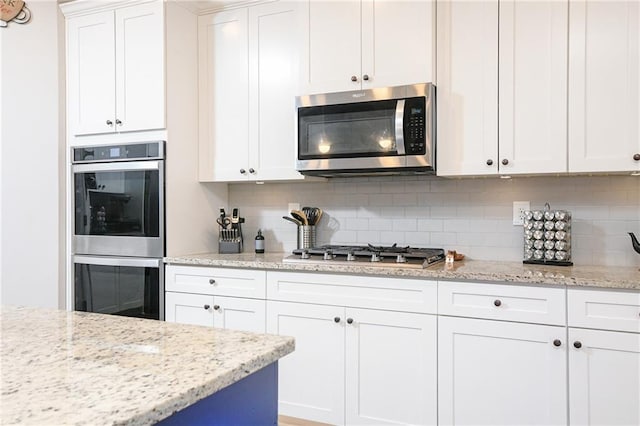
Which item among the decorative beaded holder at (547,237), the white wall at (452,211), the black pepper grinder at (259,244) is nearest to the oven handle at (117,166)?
the white wall at (452,211)

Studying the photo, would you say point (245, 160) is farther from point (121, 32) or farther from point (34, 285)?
point (34, 285)

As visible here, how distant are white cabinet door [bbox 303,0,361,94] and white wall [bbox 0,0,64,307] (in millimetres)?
1678

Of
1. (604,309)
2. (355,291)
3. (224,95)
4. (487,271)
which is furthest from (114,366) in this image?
(224,95)

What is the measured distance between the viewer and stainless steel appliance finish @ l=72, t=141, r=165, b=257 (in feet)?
9.96

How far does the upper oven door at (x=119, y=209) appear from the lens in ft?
9.96

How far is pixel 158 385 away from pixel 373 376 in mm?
1831

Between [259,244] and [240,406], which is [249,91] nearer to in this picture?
[259,244]

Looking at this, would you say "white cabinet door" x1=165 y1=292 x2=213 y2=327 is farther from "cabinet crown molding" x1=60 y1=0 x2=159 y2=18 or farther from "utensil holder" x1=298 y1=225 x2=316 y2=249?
"cabinet crown molding" x1=60 y1=0 x2=159 y2=18

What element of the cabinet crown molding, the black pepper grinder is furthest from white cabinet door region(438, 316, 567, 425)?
the cabinet crown molding

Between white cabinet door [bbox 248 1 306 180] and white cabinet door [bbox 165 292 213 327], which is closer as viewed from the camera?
white cabinet door [bbox 165 292 213 327]

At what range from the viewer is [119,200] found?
3141 mm

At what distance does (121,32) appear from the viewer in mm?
3137

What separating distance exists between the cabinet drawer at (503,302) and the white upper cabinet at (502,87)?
2.04ft

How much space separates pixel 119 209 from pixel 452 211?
200cm
